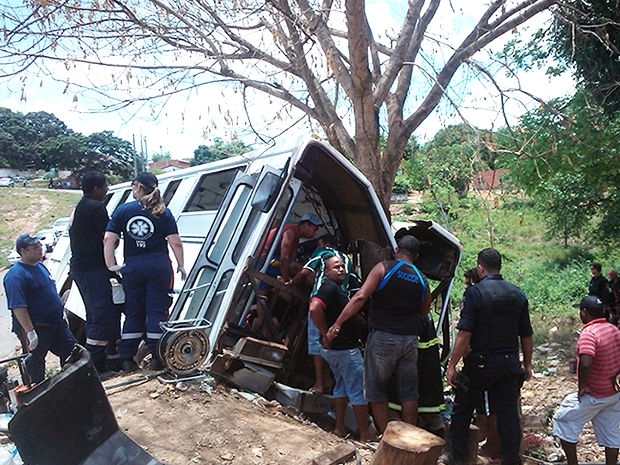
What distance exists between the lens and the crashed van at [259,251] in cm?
422

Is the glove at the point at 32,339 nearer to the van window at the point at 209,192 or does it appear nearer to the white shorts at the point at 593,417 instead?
the van window at the point at 209,192

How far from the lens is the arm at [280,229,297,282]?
5.14 meters

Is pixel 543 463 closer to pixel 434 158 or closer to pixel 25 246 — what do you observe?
pixel 434 158

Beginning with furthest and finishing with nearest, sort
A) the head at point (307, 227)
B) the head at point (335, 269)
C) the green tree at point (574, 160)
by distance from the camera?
the green tree at point (574, 160) < the head at point (307, 227) < the head at point (335, 269)

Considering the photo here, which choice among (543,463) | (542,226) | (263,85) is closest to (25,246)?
(263,85)

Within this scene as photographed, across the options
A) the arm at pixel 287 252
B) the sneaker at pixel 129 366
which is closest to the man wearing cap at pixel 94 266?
the sneaker at pixel 129 366

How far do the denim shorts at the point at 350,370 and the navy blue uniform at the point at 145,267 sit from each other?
1.49m

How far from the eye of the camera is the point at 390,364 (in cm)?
416

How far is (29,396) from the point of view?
2562 millimetres

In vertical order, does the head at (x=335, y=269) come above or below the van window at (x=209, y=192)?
below

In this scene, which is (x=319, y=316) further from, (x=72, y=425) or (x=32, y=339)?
(x=32, y=339)

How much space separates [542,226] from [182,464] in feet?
81.1

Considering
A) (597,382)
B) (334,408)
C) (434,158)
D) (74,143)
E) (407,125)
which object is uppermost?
(74,143)

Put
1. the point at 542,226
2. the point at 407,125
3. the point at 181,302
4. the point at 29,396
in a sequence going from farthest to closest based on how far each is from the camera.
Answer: the point at 542,226
the point at 407,125
the point at 181,302
the point at 29,396
